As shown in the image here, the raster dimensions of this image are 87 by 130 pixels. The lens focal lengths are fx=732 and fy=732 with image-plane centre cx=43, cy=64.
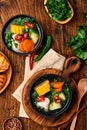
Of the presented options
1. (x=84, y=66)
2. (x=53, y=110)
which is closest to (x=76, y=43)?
(x=84, y=66)

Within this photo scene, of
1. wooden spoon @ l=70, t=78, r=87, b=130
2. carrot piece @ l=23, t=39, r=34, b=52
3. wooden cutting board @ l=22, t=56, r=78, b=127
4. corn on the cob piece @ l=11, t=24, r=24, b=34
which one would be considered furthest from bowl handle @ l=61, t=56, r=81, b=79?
corn on the cob piece @ l=11, t=24, r=24, b=34

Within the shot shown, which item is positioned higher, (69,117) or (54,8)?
(54,8)

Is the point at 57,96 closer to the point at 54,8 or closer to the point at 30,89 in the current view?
the point at 30,89

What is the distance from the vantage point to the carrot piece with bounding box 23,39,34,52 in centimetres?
705

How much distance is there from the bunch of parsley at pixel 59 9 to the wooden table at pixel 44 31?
0.08m

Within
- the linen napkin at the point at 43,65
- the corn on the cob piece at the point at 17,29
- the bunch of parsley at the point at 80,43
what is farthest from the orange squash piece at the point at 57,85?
the corn on the cob piece at the point at 17,29

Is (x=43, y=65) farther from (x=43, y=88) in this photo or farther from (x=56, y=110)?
(x=56, y=110)

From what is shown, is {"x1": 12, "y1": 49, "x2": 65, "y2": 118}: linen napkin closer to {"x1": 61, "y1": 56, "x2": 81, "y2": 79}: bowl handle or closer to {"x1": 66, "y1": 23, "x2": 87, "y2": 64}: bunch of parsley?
{"x1": 61, "y1": 56, "x2": 81, "y2": 79}: bowl handle

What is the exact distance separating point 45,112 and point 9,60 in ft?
2.02

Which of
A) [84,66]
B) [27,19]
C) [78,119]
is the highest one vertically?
[27,19]

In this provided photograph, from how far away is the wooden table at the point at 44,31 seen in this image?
281 inches

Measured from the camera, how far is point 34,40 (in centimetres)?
710

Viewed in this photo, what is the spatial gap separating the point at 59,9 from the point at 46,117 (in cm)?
106

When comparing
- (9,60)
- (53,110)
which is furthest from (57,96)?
(9,60)
